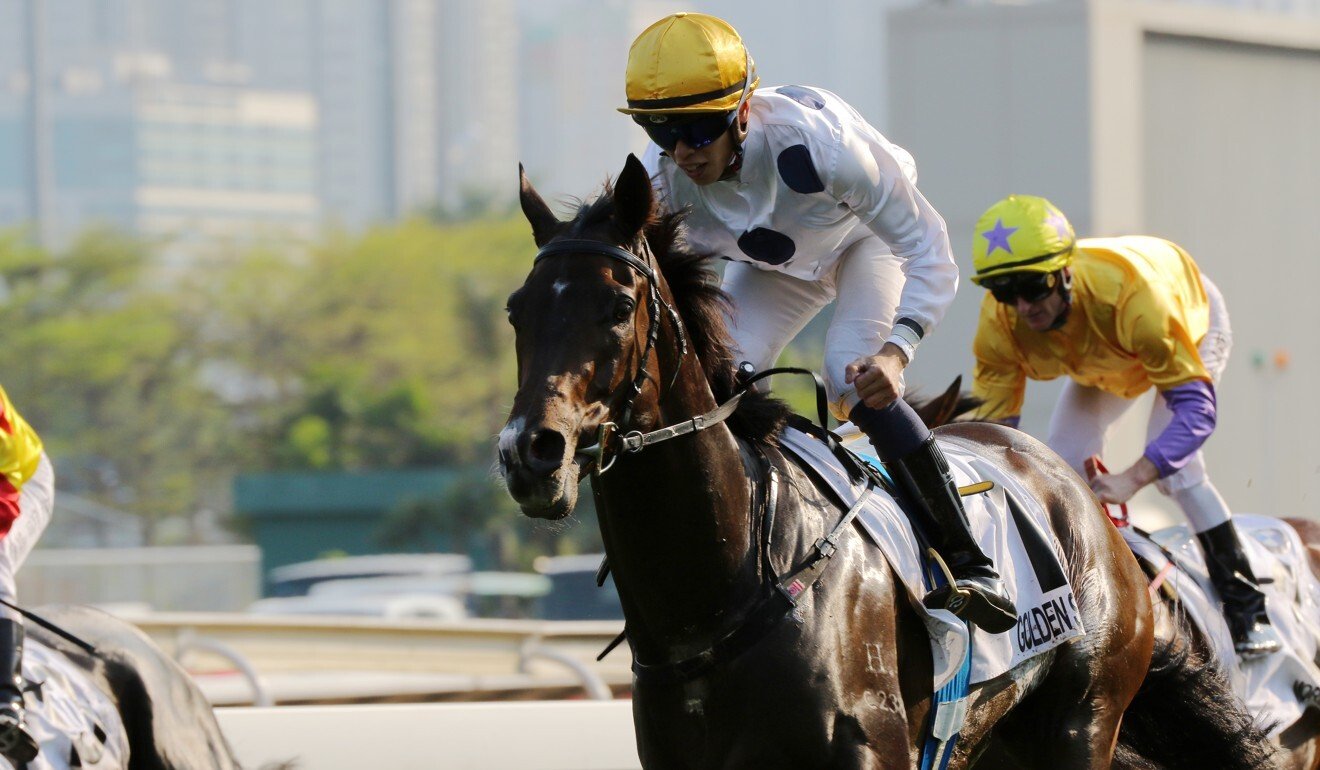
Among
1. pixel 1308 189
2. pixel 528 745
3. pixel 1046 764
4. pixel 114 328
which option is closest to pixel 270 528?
pixel 114 328

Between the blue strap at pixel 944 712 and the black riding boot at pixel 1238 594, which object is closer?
the blue strap at pixel 944 712

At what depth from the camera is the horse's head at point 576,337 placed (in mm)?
3027

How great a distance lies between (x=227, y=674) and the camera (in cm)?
872

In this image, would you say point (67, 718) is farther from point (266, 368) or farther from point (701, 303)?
point (266, 368)

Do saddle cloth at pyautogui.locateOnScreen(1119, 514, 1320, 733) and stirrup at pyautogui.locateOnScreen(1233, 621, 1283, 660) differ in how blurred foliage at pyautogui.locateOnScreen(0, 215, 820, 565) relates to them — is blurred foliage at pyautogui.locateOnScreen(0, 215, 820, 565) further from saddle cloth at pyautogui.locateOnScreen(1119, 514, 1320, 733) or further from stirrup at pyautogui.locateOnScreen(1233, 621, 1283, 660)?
stirrup at pyautogui.locateOnScreen(1233, 621, 1283, 660)

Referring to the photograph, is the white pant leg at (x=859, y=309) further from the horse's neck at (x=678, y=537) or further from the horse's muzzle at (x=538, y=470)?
the horse's muzzle at (x=538, y=470)

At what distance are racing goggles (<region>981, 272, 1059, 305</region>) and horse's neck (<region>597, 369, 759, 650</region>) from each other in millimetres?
1935

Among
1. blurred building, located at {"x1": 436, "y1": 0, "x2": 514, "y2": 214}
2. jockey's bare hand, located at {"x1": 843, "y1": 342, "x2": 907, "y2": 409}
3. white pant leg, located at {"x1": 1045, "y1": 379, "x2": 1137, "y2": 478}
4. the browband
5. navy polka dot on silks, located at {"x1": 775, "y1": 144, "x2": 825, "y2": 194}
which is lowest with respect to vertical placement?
white pant leg, located at {"x1": 1045, "y1": 379, "x2": 1137, "y2": 478}

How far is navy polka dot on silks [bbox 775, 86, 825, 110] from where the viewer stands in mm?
4121

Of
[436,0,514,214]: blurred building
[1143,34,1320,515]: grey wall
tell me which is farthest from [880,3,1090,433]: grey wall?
[436,0,514,214]: blurred building

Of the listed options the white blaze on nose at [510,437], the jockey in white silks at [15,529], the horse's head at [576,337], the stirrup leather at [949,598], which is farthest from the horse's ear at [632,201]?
the jockey in white silks at [15,529]

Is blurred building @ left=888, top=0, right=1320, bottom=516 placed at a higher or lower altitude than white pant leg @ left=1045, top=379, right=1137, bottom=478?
higher

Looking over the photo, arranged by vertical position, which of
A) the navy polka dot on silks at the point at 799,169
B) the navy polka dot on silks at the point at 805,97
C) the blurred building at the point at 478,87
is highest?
the blurred building at the point at 478,87

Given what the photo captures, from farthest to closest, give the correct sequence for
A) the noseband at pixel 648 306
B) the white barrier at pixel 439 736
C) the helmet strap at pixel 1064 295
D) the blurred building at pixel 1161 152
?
1. the blurred building at pixel 1161 152
2. the white barrier at pixel 439 736
3. the helmet strap at pixel 1064 295
4. the noseband at pixel 648 306
